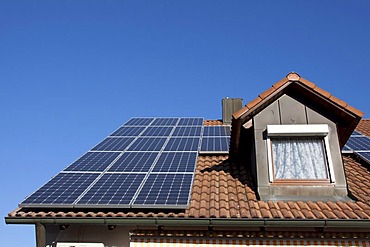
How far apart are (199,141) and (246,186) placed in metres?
3.50

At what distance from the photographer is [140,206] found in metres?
6.77

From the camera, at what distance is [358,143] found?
10617 mm

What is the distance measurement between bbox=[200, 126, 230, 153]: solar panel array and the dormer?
1.90m

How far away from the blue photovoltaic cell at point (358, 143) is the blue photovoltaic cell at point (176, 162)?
5160mm

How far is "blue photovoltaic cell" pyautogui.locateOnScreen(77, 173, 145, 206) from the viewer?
701 cm

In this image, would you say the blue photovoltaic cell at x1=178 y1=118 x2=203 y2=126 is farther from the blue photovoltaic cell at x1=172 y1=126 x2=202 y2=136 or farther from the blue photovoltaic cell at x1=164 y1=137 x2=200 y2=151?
the blue photovoltaic cell at x1=164 y1=137 x2=200 y2=151

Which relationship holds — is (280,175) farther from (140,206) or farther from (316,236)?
(140,206)

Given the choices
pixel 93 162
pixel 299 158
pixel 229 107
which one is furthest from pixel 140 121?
pixel 299 158

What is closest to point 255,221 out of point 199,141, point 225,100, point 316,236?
point 316,236

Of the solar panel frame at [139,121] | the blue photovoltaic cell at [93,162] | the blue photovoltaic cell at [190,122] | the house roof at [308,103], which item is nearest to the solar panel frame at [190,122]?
the blue photovoltaic cell at [190,122]

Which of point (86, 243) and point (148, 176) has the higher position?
point (148, 176)

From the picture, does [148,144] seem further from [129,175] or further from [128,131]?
[129,175]

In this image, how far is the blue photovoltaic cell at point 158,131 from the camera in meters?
12.1

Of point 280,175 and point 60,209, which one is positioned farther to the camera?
point 280,175
